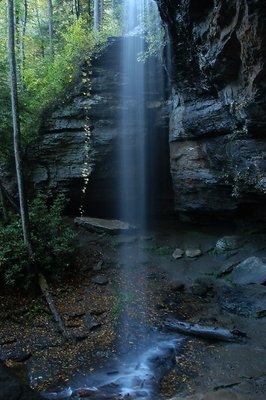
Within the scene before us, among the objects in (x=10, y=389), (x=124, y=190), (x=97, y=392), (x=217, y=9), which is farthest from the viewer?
(x=124, y=190)

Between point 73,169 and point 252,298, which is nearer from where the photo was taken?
point 252,298

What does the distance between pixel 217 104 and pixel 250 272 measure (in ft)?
18.2

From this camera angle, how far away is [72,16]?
2202cm

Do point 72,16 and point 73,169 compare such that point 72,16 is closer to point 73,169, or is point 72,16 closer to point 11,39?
point 73,169

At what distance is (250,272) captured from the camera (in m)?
10.8

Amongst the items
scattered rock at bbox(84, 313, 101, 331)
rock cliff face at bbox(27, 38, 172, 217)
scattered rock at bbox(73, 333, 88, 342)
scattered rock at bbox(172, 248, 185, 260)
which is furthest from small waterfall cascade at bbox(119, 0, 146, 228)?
scattered rock at bbox(73, 333, 88, 342)

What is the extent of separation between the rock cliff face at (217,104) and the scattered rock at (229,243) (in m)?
1.07

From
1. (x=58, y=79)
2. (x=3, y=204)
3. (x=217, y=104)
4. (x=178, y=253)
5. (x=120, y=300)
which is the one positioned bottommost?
(x=120, y=300)

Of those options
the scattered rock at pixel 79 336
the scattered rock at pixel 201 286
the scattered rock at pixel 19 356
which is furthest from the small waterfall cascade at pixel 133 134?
the scattered rock at pixel 19 356

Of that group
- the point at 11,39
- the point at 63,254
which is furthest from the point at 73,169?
the point at 11,39

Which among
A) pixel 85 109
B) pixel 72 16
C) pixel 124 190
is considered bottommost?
pixel 124 190

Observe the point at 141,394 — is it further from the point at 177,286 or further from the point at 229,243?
the point at 229,243

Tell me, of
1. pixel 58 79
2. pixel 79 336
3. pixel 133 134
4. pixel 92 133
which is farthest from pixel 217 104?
pixel 79 336

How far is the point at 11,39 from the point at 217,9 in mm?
5523
